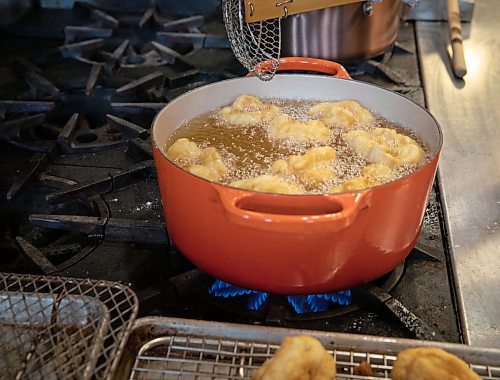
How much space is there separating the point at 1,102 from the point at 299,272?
1013 millimetres

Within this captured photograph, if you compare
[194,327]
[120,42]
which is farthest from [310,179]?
[120,42]

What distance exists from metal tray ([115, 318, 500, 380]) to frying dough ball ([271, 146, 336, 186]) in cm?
25

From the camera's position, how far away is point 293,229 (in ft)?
2.15

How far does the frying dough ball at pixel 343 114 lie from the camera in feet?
3.30

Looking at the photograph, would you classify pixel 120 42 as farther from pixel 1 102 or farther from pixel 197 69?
pixel 1 102

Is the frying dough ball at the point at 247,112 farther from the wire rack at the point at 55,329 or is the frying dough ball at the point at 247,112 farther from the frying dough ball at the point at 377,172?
the wire rack at the point at 55,329

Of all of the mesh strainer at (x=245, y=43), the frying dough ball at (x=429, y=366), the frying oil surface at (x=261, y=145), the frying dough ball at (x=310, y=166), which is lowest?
the frying dough ball at (x=429, y=366)

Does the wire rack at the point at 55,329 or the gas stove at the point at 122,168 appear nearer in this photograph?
the wire rack at the point at 55,329

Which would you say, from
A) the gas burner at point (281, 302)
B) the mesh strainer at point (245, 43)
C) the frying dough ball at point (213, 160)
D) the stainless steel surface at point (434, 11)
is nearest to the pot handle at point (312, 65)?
the mesh strainer at point (245, 43)

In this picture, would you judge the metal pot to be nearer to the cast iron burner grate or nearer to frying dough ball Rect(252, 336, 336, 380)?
the cast iron burner grate

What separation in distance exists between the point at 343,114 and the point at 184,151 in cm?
30

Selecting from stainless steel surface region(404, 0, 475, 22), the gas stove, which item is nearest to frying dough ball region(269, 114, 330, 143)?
the gas stove

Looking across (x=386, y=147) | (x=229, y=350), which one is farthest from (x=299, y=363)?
(x=386, y=147)

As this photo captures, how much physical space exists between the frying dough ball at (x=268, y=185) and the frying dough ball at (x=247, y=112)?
0.76ft
